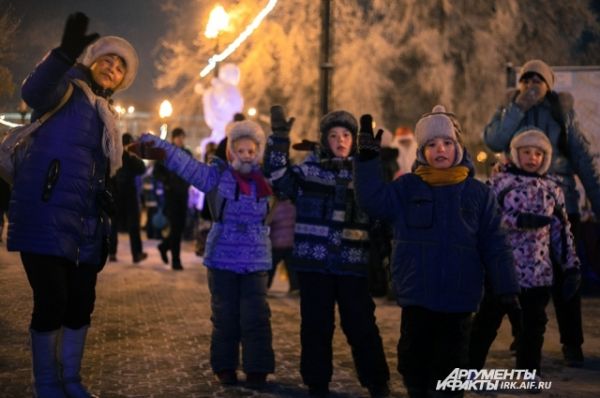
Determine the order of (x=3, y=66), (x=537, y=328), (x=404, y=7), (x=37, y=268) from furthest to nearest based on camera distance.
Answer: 1. (x=404, y=7)
2. (x=3, y=66)
3. (x=537, y=328)
4. (x=37, y=268)

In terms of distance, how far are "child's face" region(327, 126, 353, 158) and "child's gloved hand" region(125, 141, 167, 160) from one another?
1135 mm

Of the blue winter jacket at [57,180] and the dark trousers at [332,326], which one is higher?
the blue winter jacket at [57,180]

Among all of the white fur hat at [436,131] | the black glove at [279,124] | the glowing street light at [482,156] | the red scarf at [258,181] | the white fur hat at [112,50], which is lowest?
the red scarf at [258,181]

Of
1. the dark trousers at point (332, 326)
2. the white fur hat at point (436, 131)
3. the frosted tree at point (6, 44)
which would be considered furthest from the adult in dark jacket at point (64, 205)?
the frosted tree at point (6, 44)

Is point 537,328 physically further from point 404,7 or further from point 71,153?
point 404,7

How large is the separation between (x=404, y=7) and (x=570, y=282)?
1146 cm

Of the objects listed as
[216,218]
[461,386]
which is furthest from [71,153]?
[461,386]

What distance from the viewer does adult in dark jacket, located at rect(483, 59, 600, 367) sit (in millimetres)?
6438

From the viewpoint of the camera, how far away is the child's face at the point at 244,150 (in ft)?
18.8

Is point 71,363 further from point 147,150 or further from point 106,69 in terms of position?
point 106,69

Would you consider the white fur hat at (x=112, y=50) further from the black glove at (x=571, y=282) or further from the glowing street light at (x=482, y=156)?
the glowing street light at (x=482, y=156)

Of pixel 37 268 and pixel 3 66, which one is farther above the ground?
pixel 3 66

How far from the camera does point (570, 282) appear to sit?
5.91m

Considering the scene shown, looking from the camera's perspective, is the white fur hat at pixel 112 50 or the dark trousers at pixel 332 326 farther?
the dark trousers at pixel 332 326
